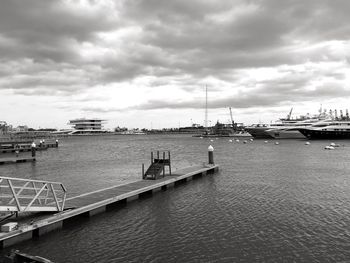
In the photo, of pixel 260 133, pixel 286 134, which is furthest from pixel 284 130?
pixel 260 133

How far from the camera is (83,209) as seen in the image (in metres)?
20.7

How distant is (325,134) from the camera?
Result: 144 m

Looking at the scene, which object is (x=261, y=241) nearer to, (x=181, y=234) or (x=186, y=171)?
(x=181, y=234)

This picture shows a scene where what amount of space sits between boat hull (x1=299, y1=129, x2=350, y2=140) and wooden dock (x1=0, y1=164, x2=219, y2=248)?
402 ft

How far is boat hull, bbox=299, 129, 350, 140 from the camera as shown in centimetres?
14288

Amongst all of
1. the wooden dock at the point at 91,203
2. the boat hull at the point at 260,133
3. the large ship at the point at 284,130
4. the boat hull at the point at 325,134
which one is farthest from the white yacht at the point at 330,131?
the wooden dock at the point at 91,203

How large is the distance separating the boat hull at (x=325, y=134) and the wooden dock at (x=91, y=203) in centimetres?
12267

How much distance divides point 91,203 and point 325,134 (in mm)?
140190

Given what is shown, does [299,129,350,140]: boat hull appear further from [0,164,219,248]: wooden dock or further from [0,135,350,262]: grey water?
[0,164,219,248]: wooden dock

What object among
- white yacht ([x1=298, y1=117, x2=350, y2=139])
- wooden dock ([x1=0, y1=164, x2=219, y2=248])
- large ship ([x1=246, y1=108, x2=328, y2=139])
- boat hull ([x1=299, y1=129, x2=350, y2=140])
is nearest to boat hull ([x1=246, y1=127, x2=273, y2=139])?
large ship ([x1=246, y1=108, x2=328, y2=139])

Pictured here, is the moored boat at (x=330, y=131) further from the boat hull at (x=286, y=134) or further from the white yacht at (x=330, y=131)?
the boat hull at (x=286, y=134)

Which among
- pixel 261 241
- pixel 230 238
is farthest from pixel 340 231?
pixel 230 238

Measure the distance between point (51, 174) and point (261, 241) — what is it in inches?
1398

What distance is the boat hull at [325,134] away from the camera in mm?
142875
